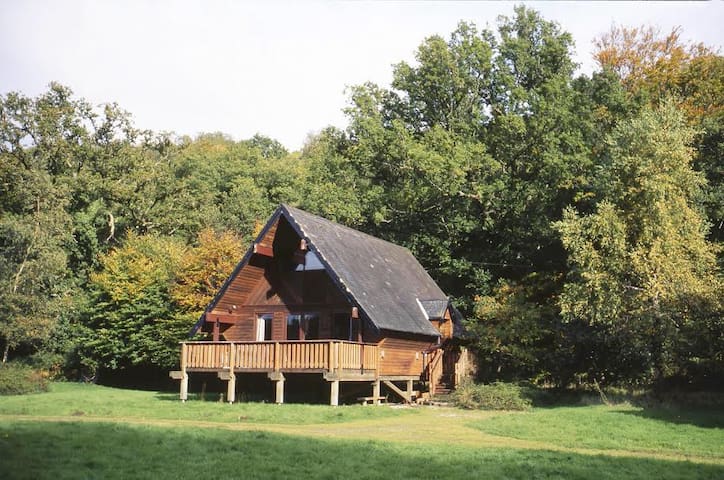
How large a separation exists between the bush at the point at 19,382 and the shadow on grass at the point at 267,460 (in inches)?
622

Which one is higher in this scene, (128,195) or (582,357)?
(128,195)

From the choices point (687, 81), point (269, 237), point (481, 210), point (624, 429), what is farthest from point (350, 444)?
point (687, 81)

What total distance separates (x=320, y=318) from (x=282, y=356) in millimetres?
3684

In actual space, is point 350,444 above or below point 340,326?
below

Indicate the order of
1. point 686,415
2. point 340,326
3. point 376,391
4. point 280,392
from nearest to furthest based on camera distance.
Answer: point 686,415 < point 280,392 < point 376,391 < point 340,326

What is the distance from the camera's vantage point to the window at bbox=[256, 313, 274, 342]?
29.2 m

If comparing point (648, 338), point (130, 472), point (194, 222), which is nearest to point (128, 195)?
point (194, 222)

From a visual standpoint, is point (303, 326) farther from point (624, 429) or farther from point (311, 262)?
point (624, 429)

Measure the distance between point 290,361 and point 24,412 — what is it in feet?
26.5

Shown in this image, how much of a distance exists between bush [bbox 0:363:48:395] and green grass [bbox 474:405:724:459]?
766 inches

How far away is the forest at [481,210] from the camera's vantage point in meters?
26.5

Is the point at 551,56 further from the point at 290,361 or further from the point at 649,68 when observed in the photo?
the point at 290,361

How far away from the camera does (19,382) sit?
2972 centimetres

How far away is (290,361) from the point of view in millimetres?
24453
